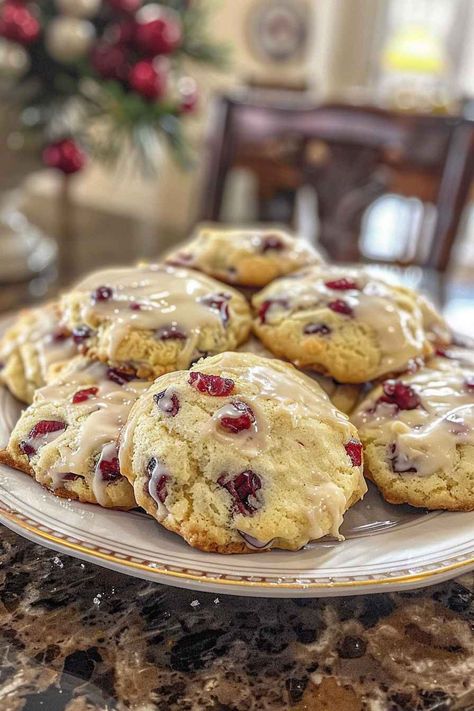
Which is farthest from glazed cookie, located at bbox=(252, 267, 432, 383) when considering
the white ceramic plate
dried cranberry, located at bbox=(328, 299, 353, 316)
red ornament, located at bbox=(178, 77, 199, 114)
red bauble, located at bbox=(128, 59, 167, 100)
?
Answer: red ornament, located at bbox=(178, 77, 199, 114)

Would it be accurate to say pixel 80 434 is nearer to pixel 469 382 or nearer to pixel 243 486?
pixel 243 486

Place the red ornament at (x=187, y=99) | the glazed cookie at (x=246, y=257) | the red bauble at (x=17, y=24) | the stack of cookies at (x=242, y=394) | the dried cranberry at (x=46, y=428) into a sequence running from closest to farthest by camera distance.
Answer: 1. the stack of cookies at (x=242, y=394)
2. the dried cranberry at (x=46, y=428)
3. the glazed cookie at (x=246, y=257)
4. the red bauble at (x=17, y=24)
5. the red ornament at (x=187, y=99)

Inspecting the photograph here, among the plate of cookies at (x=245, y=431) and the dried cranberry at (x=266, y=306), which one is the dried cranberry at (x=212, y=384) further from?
the dried cranberry at (x=266, y=306)

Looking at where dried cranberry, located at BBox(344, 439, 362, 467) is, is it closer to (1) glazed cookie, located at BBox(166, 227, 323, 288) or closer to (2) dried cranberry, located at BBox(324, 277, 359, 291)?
(2) dried cranberry, located at BBox(324, 277, 359, 291)

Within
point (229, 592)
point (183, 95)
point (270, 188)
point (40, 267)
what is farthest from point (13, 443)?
point (270, 188)

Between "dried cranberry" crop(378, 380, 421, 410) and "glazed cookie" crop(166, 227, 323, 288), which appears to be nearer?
"dried cranberry" crop(378, 380, 421, 410)

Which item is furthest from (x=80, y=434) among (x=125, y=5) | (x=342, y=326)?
(x=125, y=5)

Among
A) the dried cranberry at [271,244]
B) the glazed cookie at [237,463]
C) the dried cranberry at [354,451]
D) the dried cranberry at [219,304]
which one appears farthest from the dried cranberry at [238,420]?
the dried cranberry at [271,244]

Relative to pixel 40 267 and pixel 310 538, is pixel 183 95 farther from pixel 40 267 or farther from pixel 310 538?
pixel 310 538
